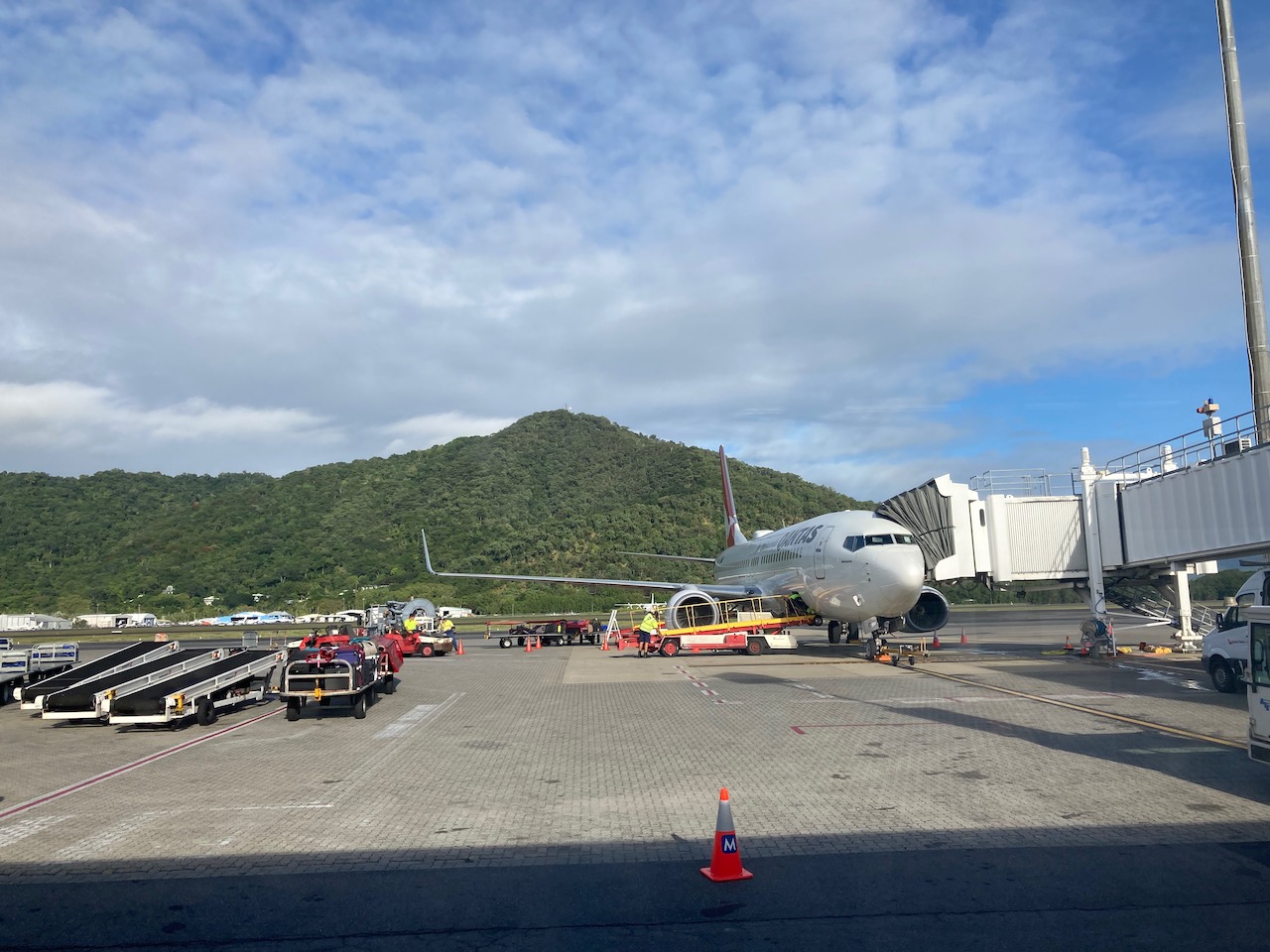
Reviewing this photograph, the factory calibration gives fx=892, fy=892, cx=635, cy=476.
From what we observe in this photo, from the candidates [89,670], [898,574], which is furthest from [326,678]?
[898,574]

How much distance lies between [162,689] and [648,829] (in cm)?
1250

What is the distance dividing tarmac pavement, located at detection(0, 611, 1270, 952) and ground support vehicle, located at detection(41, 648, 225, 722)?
42 centimetres

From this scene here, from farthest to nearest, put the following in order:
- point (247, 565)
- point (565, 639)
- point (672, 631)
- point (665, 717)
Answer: point (247, 565) → point (565, 639) → point (672, 631) → point (665, 717)

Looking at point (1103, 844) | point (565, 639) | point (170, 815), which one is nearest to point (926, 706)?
point (1103, 844)

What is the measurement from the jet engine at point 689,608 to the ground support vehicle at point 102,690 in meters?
18.7

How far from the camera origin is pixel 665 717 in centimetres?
1673

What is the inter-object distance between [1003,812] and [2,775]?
13.2 meters

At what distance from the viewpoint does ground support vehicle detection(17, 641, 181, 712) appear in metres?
18.2

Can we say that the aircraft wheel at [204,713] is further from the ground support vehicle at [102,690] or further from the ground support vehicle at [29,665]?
the ground support vehicle at [29,665]

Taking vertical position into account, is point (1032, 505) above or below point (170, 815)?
above

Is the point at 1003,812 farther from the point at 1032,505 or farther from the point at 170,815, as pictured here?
the point at 1032,505

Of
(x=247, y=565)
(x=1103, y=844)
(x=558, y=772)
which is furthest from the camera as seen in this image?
(x=247, y=565)

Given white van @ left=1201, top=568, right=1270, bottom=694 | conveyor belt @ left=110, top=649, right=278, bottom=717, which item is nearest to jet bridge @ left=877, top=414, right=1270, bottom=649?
white van @ left=1201, top=568, right=1270, bottom=694

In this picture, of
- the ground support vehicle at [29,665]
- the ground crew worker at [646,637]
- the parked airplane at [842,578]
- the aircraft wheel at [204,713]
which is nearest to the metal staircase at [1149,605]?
the parked airplane at [842,578]
